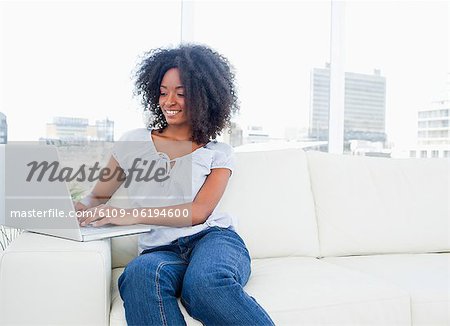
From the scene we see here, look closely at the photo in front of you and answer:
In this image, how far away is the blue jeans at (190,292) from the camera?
129 cm

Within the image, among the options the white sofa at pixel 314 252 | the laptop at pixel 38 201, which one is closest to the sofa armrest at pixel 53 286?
the white sofa at pixel 314 252

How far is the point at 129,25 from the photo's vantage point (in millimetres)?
2982

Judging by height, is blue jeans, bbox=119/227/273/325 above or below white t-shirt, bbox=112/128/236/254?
below

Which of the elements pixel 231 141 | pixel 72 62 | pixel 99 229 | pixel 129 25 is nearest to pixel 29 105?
pixel 72 62

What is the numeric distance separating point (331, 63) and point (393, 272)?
1.89 meters

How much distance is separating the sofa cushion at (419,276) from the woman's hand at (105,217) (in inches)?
29.1

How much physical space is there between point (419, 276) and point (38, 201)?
112 cm

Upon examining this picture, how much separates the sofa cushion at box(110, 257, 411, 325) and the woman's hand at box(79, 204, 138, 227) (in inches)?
6.9

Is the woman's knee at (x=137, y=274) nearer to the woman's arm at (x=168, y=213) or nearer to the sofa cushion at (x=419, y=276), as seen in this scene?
the woman's arm at (x=168, y=213)

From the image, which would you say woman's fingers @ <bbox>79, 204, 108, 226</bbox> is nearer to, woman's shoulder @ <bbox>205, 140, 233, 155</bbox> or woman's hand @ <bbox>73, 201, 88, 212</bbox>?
woman's hand @ <bbox>73, 201, 88, 212</bbox>

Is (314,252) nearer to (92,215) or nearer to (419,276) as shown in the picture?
(419,276)

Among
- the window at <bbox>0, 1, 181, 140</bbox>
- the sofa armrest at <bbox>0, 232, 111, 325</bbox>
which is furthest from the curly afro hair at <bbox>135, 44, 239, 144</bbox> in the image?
the window at <bbox>0, 1, 181, 140</bbox>

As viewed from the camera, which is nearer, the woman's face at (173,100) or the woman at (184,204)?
the woman at (184,204)

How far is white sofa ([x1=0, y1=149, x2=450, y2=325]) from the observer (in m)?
1.33
